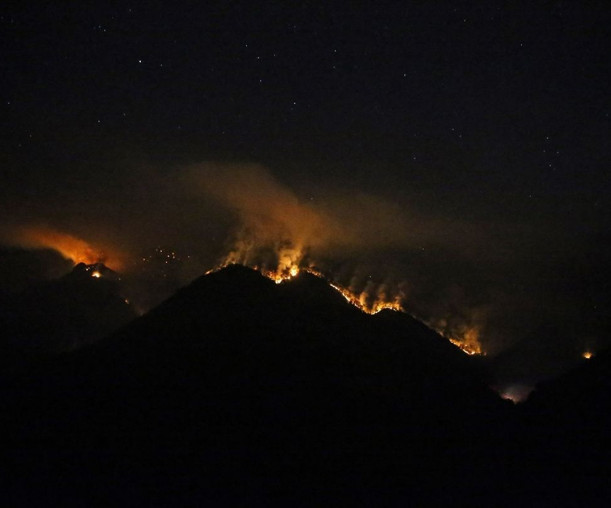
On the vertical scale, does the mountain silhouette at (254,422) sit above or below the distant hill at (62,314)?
below

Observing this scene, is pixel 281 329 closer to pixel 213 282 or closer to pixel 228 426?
pixel 213 282

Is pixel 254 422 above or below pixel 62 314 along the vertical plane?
below

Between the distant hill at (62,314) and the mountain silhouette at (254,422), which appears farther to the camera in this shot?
the distant hill at (62,314)

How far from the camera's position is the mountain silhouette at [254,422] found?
51.3 meters

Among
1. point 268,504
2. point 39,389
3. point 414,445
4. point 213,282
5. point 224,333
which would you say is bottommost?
point 268,504

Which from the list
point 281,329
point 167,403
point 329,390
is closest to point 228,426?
point 167,403

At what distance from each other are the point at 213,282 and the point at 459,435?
73639 mm

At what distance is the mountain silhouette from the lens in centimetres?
5128

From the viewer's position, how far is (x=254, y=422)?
219 feet

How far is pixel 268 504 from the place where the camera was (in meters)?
48.5

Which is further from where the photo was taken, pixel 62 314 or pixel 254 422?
pixel 62 314

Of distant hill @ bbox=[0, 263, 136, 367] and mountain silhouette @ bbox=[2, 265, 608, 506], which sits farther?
distant hill @ bbox=[0, 263, 136, 367]

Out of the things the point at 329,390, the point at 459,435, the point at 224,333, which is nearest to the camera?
the point at 459,435

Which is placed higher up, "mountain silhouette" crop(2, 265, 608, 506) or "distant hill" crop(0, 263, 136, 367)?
"distant hill" crop(0, 263, 136, 367)
